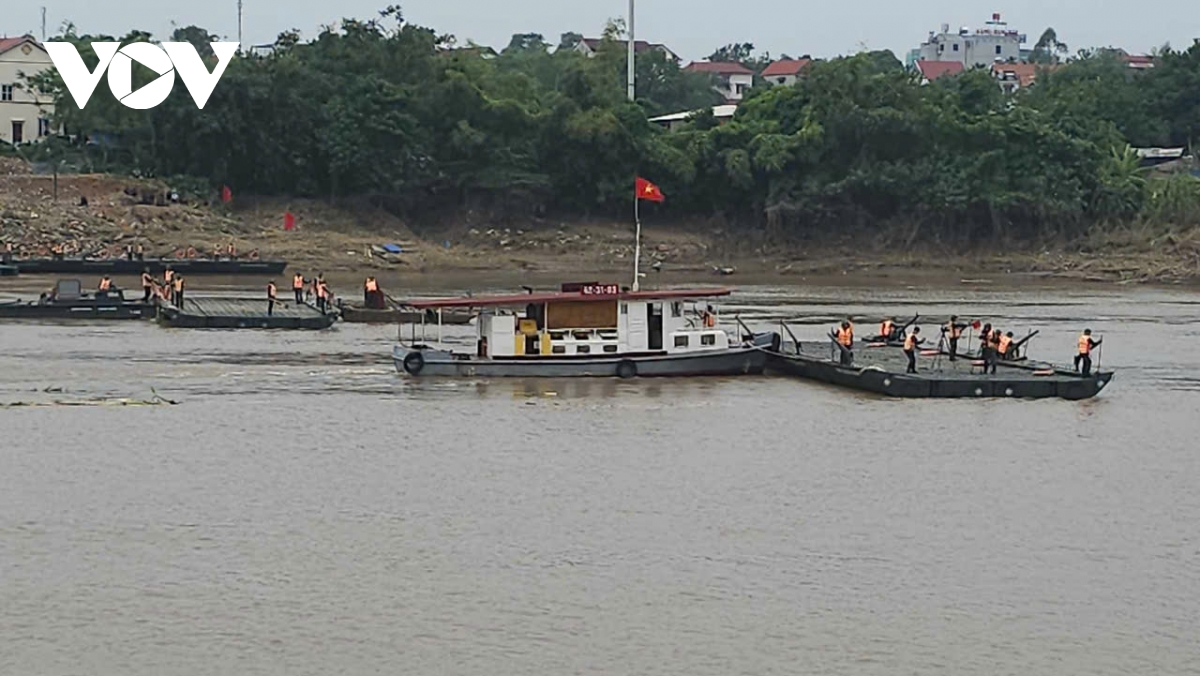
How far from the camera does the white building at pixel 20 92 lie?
10356cm

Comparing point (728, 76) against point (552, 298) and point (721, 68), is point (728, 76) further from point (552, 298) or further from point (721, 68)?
point (552, 298)

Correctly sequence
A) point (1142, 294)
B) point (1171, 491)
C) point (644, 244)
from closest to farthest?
point (1171, 491)
point (1142, 294)
point (644, 244)

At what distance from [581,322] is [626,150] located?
48968 mm

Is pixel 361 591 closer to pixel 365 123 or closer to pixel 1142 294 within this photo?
pixel 1142 294

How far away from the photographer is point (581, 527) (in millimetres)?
28672

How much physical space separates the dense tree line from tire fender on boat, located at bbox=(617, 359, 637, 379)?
4707 cm

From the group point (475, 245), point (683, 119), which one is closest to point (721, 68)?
point (683, 119)

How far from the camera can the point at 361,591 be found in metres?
25.0

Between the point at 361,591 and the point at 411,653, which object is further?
the point at 361,591

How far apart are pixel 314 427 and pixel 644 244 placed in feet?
171

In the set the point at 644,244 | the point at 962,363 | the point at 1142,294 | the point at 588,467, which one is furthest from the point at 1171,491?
the point at 644,244

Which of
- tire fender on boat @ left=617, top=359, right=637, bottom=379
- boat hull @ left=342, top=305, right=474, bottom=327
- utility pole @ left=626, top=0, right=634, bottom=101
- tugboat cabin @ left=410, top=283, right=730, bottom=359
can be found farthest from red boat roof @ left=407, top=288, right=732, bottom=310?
utility pole @ left=626, top=0, right=634, bottom=101

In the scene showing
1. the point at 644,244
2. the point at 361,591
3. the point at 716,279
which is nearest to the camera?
the point at 361,591

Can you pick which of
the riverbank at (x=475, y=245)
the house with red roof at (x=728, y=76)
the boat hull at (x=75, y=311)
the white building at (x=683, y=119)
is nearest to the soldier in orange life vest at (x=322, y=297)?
the boat hull at (x=75, y=311)
